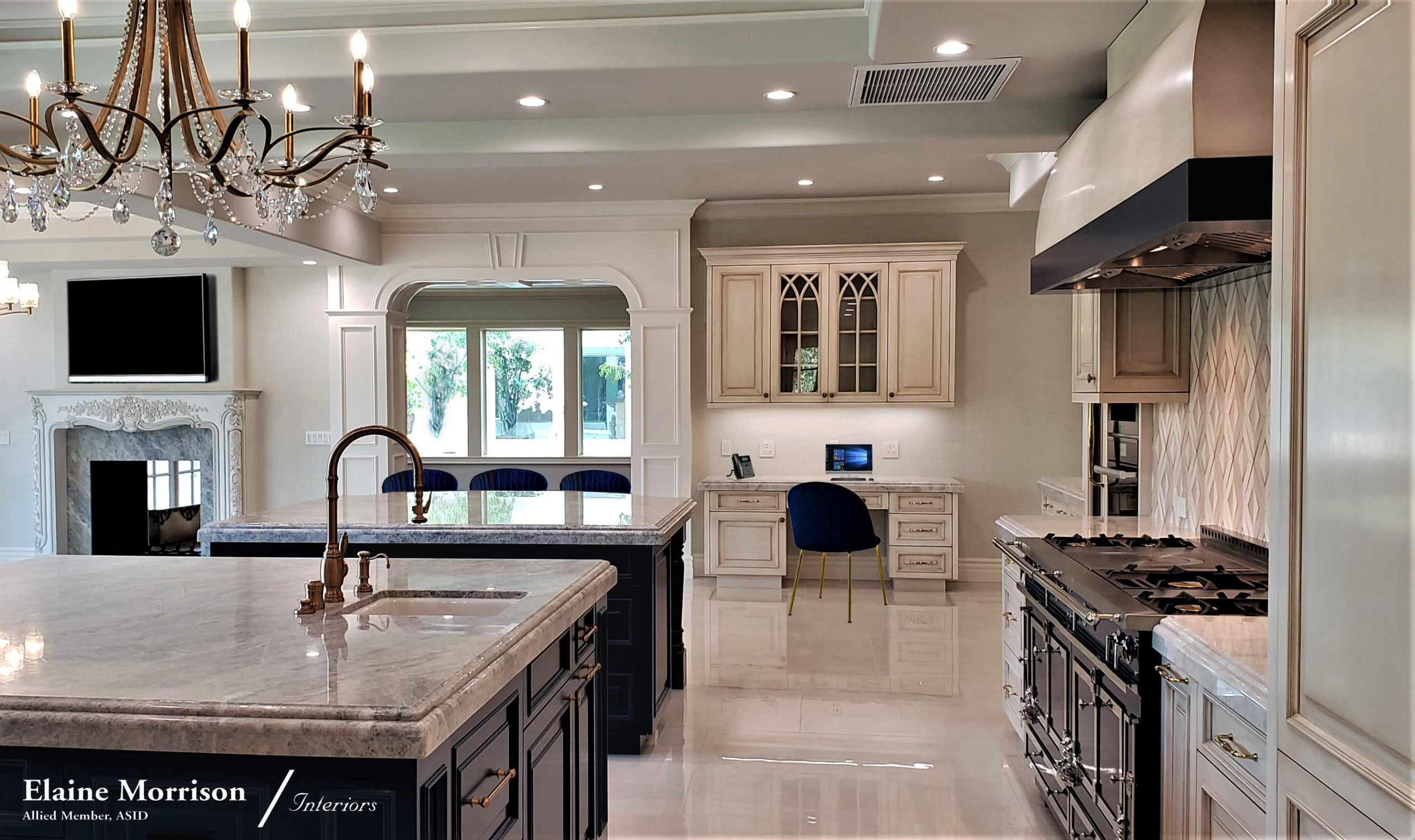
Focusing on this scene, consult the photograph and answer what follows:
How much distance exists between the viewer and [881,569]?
21.0ft

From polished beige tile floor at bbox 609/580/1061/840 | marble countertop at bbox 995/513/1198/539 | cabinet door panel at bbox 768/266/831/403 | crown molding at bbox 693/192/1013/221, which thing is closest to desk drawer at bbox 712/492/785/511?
cabinet door panel at bbox 768/266/831/403

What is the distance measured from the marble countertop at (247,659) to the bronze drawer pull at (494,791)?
17cm

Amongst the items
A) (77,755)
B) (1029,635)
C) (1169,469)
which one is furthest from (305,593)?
(1169,469)

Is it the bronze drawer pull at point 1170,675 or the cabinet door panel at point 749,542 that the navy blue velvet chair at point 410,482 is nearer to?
the cabinet door panel at point 749,542

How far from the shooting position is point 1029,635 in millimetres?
3109

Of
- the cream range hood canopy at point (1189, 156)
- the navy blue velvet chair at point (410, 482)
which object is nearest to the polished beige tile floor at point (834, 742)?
the navy blue velvet chair at point (410, 482)

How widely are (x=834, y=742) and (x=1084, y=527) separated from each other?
1.24 meters

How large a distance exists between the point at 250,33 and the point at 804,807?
3500mm

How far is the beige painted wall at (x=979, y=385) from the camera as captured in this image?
6770 millimetres

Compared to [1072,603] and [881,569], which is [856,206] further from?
[1072,603]

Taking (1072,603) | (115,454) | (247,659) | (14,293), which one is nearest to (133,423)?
(115,454)

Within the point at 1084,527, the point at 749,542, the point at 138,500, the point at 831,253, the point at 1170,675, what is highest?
the point at 831,253

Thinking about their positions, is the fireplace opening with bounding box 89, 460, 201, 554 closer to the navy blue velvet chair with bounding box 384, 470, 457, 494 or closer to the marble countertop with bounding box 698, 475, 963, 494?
the navy blue velvet chair with bounding box 384, 470, 457, 494

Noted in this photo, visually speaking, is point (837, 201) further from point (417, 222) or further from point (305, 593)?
point (305, 593)
